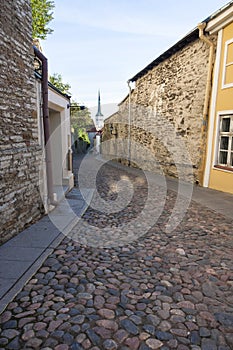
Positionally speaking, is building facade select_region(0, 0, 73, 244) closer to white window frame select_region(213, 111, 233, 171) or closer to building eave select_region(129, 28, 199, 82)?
white window frame select_region(213, 111, 233, 171)

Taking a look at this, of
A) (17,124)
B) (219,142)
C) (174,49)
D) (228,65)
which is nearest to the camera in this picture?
(17,124)

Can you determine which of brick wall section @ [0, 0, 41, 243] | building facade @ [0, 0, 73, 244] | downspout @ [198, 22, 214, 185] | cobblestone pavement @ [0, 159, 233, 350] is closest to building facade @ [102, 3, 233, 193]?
downspout @ [198, 22, 214, 185]

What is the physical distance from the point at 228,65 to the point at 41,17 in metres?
9.56

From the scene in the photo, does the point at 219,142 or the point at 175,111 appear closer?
the point at 219,142

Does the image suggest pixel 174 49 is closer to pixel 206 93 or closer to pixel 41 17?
pixel 206 93

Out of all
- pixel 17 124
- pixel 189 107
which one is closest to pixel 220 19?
pixel 189 107

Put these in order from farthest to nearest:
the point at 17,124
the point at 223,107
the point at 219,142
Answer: the point at 219,142 < the point at 223,107 < the point at 17,124

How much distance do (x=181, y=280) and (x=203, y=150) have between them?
18.6 feet

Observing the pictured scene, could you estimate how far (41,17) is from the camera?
1110cm

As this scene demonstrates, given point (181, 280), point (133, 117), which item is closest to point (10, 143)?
point (181, 280)

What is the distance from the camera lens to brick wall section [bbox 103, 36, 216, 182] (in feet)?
24.6

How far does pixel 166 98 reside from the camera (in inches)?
373

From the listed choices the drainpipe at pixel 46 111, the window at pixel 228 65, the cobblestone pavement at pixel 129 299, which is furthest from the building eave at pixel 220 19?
the cobblestone pavement at pixel 129 299

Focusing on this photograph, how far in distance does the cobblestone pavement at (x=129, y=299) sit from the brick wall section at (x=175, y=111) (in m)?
5.11
